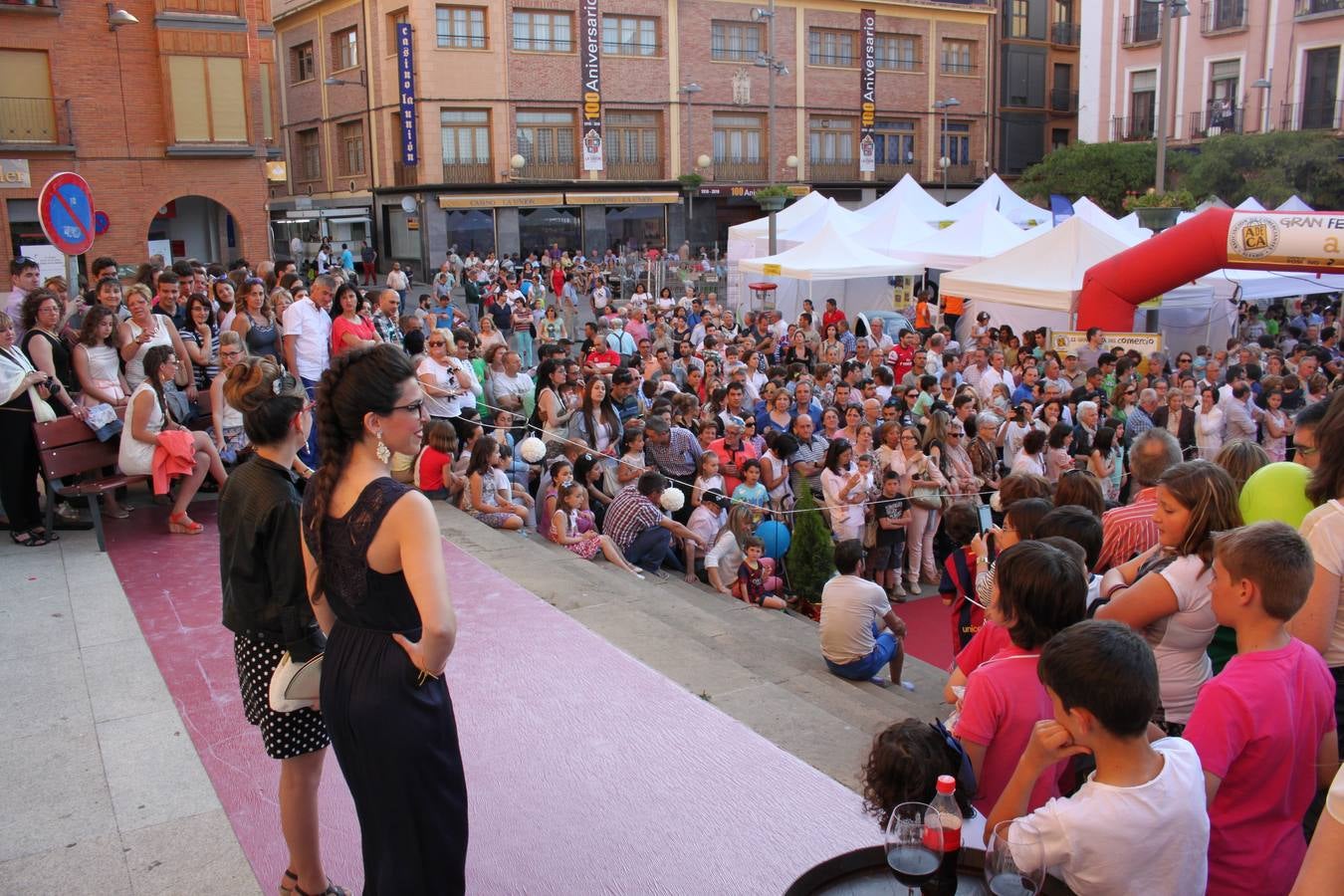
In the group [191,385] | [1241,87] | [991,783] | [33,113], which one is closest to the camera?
[991,783]

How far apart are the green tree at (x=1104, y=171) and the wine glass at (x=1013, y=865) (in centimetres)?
3714

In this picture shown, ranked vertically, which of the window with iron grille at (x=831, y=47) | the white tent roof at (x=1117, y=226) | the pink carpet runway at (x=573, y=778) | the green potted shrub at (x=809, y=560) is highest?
the window with iron grille at (x=831, y=47)

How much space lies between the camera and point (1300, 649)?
2832mm

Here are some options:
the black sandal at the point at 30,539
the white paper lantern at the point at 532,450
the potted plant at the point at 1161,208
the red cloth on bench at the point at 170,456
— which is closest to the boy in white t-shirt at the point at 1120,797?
the red cloth on bench at the point at 170,456

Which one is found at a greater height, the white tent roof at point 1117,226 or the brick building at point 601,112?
the brick building at point 601,112

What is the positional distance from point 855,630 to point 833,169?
128 ft

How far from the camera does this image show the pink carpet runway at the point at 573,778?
11.9 ft

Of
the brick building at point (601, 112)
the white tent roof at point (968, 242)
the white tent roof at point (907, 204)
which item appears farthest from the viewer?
the brick building at point (601, 112)

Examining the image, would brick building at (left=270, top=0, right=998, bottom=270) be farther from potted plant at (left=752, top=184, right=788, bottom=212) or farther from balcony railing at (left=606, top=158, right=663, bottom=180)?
potted plant at (left=752, top=184, right=788, bottom=212)

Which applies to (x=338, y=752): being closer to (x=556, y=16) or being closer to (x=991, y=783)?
(x=991, y=783)

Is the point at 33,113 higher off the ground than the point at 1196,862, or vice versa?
the point at 33,113

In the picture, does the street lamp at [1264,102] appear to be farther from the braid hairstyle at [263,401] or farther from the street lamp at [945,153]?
the braid hairstyle at [263,401]

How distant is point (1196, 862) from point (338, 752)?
6.82ft

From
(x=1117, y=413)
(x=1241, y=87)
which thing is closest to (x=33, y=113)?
(x=1117, y=413)
